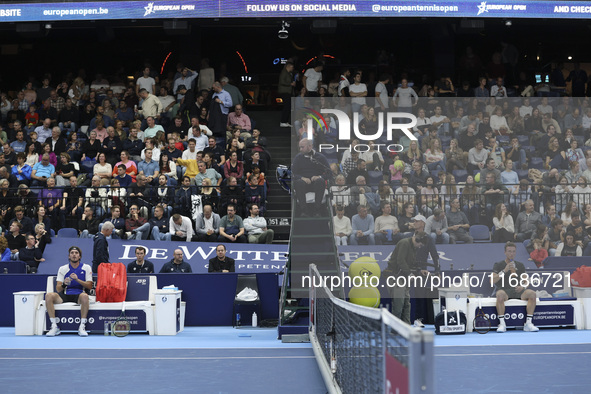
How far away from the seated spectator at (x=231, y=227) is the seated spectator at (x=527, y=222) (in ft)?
20.9

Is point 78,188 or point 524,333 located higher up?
point 78,188

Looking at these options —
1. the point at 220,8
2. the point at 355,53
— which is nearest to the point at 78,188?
the point at 220,8

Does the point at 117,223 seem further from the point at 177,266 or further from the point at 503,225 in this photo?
the point at 503,225

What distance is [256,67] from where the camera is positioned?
95.5ft

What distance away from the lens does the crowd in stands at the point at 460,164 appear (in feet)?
62.5

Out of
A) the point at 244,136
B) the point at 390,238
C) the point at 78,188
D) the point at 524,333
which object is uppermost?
the point at 244,136

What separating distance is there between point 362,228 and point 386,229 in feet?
1.84

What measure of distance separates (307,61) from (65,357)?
18.1 metres

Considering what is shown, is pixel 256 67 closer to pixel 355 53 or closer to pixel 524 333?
pixel 355 53

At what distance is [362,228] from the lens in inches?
742

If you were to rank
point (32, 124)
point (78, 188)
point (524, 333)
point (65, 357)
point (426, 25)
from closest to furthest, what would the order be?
point (65, 357), point (524, 333), point (78, 188), point (32, 124), point (426, 25)

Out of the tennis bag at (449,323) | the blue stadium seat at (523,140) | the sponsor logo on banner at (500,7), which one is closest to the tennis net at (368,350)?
the tennis bag at (449,323)

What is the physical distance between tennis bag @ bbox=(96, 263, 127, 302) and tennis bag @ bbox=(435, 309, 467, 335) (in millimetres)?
5922

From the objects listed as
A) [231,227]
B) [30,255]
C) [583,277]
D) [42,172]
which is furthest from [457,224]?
[42,172]
